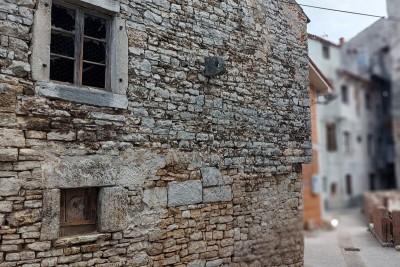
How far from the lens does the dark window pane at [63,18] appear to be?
13.0 ft

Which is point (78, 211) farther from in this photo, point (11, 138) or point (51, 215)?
point (11, 138)

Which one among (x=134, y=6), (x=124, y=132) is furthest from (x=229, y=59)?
(x=124, y=132)

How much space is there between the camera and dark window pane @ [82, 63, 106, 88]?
163 inches

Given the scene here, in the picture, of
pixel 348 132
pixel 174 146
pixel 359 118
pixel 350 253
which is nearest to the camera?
pixel 174 146

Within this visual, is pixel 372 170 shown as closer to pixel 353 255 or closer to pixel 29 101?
pixel 353 255

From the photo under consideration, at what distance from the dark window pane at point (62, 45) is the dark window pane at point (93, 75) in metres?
0.23

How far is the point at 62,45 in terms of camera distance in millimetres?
4000

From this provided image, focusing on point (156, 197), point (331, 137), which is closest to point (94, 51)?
point (156, 197)

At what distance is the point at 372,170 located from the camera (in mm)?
23609

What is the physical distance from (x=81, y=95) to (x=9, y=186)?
1.16m

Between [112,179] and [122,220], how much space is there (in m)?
0.49

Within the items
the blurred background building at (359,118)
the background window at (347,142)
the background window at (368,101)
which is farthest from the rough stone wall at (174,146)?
the background window at (368,101)

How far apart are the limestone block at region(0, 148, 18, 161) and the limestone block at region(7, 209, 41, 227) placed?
52 cm

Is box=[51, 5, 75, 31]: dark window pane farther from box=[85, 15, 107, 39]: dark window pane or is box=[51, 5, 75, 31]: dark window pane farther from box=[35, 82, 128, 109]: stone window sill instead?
box=[35, 82, 128, 109]: stone window sill
